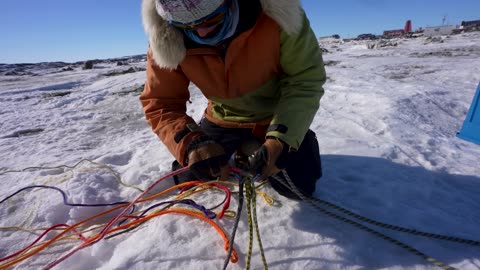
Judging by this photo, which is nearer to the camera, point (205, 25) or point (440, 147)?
point (205, 25)

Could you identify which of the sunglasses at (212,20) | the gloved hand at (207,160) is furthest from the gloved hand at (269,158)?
the sunglasses at (212,20)

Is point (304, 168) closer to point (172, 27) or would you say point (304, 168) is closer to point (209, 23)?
point (209, 23)

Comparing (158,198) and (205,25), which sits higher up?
(205,25)

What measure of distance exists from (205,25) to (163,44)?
245mm

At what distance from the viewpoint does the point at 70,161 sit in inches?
95.7

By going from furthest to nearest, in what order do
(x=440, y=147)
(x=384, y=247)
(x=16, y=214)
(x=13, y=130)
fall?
(x=13, y=130) < (x=440, y=147) < (x=16, y=214) < (x=384, y=247)

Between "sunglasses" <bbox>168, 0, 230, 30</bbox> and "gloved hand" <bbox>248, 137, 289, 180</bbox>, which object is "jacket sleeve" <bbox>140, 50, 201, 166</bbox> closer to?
"sunglasses" <bbox>168, 0, 230, 30</bbox>

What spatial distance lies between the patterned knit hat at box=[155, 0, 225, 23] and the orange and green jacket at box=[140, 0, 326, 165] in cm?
18

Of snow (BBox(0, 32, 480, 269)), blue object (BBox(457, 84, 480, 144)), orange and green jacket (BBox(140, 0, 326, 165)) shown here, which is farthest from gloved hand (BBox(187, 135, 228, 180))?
blue object (BBox(457, 84, 480, 144))

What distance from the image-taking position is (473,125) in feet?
7.64

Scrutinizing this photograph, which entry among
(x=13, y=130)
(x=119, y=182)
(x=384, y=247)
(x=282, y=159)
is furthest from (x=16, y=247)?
(x=13, y=130)

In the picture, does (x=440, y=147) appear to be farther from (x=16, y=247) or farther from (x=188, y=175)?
(x=16, y=247)

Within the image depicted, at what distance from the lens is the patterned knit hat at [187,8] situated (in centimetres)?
118

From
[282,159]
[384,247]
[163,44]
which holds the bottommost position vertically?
[384,247]
